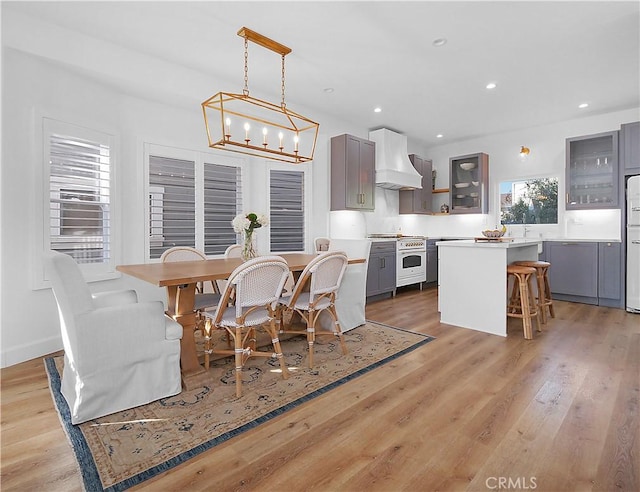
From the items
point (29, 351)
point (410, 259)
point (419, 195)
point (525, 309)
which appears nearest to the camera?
point (29, 351)

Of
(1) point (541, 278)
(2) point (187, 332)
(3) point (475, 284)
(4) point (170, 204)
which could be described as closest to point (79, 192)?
(4) point (170, 204)

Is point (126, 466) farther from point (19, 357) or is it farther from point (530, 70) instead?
point (530, 70)

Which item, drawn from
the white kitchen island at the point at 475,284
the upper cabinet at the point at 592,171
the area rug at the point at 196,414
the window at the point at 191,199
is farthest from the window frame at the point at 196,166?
the upper cabinet at the point at 592,171

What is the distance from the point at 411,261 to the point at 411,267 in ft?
0.33

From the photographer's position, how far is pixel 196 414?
1973 mm

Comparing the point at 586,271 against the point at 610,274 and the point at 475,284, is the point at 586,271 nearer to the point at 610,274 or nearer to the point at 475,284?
the point at 610,274

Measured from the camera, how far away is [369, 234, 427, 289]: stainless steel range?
214 inches

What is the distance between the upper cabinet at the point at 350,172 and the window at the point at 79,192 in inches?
119

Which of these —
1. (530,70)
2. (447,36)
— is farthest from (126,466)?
(530,70)

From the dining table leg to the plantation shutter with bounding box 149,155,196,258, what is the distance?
164 cm

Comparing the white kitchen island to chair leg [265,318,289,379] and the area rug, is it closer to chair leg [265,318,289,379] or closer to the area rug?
the area rug

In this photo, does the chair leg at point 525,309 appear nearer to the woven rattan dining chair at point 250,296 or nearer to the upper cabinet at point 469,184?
the woven rattan dining chair at point 250,296

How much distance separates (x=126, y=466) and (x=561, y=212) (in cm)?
640

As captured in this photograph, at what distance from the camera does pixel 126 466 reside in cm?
154
